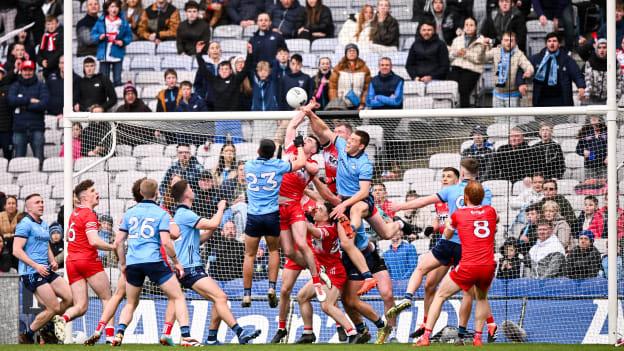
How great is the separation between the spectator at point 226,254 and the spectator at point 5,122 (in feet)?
19.9

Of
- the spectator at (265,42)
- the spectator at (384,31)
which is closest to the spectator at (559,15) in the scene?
the spectator at (384,31)

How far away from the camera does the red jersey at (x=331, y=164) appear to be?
15648 millimetres

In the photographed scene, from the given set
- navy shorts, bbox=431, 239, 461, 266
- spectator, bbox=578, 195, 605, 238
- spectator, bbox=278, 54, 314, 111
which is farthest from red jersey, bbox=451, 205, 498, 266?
spectator, bbox=278, 54, 314, 111

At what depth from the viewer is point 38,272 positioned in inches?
635

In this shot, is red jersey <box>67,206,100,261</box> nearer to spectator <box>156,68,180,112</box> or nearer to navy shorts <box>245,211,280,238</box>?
navy shorts <box>245,211,280,238</box>

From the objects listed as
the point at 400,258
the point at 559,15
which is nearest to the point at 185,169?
the point at 400,258

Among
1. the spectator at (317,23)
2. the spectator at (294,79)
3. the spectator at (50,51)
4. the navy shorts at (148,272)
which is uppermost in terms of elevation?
the spectator at (317,23)

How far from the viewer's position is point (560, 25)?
1975cm

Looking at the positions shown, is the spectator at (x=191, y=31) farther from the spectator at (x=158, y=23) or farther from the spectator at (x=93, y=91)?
the spectator at (x=93, y=91)

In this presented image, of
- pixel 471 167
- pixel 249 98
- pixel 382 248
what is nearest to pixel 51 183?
pixel 249 98

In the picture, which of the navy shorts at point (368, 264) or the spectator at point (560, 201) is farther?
the spectator at point (560, 201)

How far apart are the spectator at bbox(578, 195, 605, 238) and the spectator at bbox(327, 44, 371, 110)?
4371 mm

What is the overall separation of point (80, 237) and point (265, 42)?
630 cm

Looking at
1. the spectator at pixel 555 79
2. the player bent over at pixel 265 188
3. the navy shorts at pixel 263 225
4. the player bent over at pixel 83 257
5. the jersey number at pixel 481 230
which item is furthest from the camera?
the spectator at pixel 555 79
